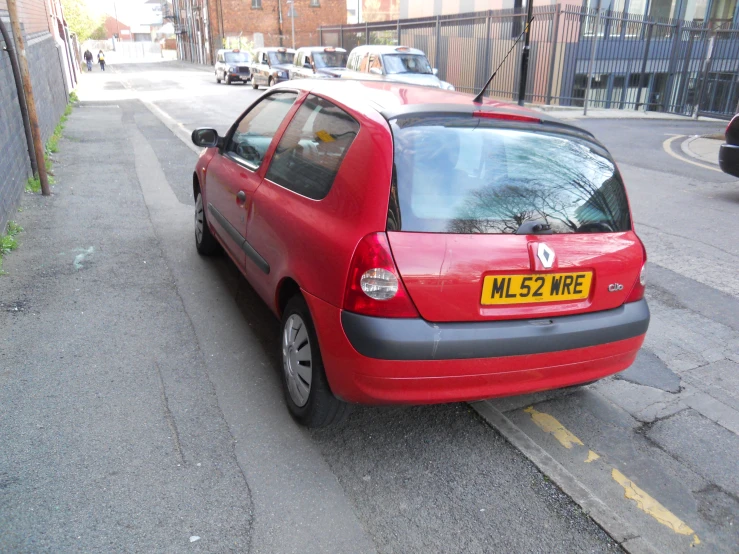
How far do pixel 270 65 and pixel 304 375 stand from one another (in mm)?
26739

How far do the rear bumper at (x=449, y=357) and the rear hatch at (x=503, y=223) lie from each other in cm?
9

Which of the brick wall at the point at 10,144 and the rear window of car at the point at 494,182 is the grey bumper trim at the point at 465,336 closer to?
the rear window of car at the point at 494,182

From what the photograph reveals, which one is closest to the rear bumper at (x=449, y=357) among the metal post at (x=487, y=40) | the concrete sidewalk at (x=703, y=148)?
the concrete sidewalk at (x=703, y=148)

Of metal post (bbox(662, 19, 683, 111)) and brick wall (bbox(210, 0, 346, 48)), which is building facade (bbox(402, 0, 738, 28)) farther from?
brick wall (bbox(210, 0, 346, 48))

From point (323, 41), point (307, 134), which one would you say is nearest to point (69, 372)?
point (307, 134)

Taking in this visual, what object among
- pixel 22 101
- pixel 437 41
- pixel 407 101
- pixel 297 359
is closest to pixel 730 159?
pixel 407 101

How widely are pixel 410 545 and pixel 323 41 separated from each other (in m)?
41.2

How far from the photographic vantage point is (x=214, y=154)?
16.6 ft

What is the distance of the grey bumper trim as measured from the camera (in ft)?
8.43

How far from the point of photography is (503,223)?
2.73 meters

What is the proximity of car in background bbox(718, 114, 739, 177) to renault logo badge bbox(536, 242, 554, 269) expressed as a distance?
23.5ft

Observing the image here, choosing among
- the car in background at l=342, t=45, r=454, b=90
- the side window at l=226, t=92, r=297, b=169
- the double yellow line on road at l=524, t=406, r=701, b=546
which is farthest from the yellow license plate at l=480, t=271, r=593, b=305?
the car in background at l=342, t=45, r=454, b=90

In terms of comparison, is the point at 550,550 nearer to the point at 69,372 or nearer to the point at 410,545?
the point at 410,545

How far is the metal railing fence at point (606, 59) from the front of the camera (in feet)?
65.4
